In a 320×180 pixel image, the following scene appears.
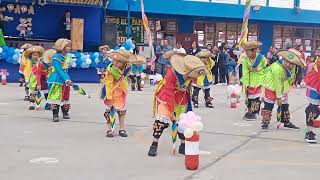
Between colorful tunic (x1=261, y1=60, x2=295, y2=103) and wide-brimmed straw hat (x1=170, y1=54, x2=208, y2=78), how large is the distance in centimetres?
296

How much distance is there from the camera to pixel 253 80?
37.7 ft

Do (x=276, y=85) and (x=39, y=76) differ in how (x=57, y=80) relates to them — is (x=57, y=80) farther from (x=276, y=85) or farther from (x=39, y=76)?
(x=276, y=85)

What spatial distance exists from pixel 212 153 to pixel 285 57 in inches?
99.7

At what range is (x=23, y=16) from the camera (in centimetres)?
2344

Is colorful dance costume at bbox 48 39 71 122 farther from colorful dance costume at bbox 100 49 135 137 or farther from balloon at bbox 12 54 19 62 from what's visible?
balloon at bbox 12 54 19 62

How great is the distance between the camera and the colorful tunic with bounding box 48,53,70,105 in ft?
34.4

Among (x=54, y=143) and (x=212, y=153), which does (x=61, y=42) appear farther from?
(x=212, y=153)

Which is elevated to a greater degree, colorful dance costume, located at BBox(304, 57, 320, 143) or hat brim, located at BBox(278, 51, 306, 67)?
hat brim, located at BBox(278, 51, 306, 67)

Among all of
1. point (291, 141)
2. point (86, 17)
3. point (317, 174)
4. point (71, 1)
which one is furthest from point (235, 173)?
point (86, 17)

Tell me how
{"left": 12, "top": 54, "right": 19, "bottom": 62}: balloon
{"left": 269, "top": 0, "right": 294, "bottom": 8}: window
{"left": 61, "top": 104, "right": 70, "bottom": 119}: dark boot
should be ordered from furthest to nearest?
{"left": 269, "top": 0, "right": 294, "bottom": 8}: window → {"left": 12, "top": 54, "right": 19, "bottom": 62}: balloon → {"left": 61, "top": 104, "right": 70, "bottom": 119}: dark boot

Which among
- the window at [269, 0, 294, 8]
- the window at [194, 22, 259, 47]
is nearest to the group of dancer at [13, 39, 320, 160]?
the window at [194, 22, 259, 47]

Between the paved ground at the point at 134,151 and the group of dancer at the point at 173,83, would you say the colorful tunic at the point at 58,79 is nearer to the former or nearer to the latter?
the group of dancer at the point at 173,83

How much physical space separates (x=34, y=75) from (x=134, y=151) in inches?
207

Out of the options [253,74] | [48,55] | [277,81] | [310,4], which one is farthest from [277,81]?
[310,4]
